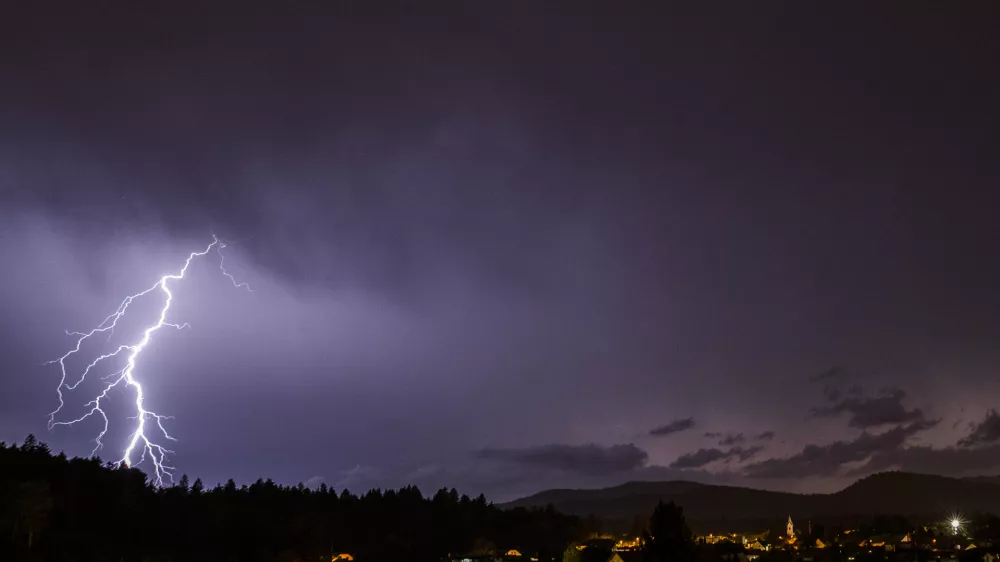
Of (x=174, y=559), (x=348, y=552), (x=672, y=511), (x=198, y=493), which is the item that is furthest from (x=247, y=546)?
(x=672, y=511)

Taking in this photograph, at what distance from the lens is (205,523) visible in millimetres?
75062

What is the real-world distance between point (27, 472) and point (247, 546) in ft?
64.5

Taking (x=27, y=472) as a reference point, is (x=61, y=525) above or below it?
below

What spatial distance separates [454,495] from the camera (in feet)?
420

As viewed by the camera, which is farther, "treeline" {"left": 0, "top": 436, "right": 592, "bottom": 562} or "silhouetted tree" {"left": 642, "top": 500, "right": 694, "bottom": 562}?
"treeline" {"left": 0, "top": 436, "right": 592, "bottom": 562}

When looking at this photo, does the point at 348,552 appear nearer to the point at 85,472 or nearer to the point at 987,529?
the point at 85,472

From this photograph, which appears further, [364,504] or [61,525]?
[364,504]

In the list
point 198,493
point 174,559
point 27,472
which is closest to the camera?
point 174,559

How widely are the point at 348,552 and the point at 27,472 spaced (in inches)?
1271

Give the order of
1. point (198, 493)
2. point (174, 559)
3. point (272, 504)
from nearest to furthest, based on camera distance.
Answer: point (174, 559) → point (198, 493) → point (272, 504)

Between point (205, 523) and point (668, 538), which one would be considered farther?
point (205, 523)

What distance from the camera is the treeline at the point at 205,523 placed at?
5325 centimetres

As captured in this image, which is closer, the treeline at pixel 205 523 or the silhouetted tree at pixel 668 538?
the silhouetted tree at pixel 668 538

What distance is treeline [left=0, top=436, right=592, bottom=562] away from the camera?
53250 mm
